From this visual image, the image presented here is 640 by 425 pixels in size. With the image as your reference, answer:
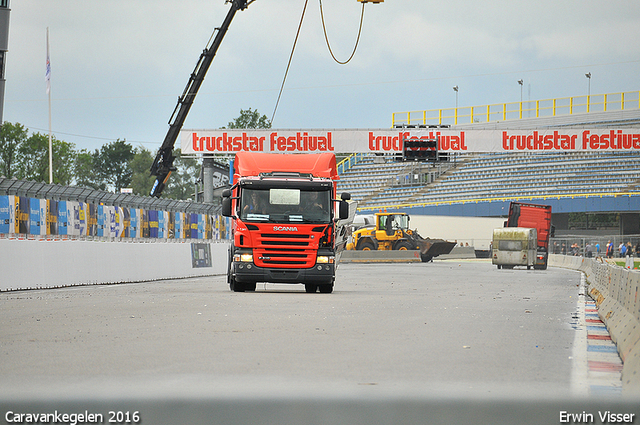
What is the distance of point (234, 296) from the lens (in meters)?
17.4

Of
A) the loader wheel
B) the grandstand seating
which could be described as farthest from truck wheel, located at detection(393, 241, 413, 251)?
the grandstand seating

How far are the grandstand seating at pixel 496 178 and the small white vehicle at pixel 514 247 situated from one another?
2292cm

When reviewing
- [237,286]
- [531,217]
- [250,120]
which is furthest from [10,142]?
[237,286]

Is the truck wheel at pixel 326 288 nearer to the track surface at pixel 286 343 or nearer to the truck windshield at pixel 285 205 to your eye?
the truck windshield at pixel 285 205

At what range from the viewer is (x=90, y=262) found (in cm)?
2212

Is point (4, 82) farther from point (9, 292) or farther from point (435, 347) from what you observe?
point (435, 347)

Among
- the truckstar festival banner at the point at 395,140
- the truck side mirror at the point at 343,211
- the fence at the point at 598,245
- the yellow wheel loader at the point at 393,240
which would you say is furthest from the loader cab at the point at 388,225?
the truck side mirror at the point at 343,211

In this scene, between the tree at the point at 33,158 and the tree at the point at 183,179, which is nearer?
the tree at the point at 33,158

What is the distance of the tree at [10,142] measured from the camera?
9038 centimetres

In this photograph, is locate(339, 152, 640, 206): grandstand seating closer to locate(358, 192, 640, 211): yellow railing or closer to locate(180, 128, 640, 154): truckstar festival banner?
locate(358, 192, 640, 211): yellow railing

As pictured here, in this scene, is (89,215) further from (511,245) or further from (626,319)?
(511,245)

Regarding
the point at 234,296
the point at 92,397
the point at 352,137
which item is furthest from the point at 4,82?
the point at 352,137

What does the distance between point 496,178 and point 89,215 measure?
177ft

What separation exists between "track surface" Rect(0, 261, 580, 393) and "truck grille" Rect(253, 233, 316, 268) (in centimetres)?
244
